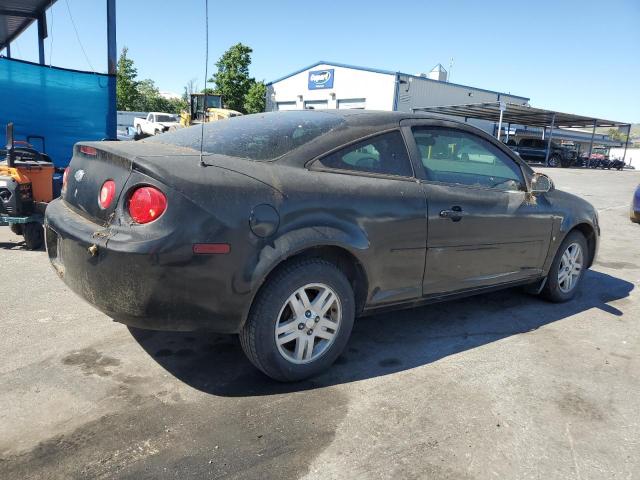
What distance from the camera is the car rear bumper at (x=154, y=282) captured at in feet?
7.93

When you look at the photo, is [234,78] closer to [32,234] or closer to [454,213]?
[32,234]

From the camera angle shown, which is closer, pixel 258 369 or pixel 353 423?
pixel 353 423

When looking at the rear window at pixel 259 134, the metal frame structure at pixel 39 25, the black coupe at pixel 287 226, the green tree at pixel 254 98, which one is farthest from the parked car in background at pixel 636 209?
the green tree at pixel 254 98

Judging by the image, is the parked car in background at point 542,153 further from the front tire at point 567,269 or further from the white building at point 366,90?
the front tire at point 567,269

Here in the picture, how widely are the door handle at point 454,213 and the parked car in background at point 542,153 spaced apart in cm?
3393

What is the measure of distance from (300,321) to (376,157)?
1.18 metres

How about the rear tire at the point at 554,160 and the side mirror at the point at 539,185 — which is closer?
the side mirror at the point at 539,185

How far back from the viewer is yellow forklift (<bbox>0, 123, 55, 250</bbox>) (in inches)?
211

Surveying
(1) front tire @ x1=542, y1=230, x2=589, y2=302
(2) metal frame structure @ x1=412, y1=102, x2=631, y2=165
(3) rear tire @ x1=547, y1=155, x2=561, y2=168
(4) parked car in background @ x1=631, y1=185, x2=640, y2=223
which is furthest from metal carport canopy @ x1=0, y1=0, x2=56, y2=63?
(3) rear tire @ x1=547, y1=155, x2=561, y2=168

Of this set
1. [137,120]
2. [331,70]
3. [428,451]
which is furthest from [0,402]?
[331,70]

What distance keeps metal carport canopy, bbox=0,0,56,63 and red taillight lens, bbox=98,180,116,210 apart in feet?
44.5

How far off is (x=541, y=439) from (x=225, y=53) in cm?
4232

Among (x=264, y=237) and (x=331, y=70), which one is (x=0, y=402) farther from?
(x=331, y=70)

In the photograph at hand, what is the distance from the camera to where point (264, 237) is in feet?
8.54
